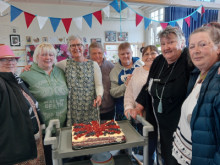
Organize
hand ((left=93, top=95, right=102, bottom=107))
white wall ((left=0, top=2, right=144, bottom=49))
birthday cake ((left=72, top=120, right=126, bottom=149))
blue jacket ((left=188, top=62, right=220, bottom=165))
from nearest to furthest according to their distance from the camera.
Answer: blue jacket ((left=188, top=62, right=220, bottom=165))
birthday cake ((left=72, top=120, right=126, bottom=149))
hand ((left=93, top=95, right=102, bottom=107))
white wall ((left=0, top=2, right=144, bottom=49))

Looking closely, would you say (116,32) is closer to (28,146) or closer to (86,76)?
(86,76)

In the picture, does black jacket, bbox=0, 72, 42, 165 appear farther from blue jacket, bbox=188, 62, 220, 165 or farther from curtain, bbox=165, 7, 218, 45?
curtain, bbox=165, 7, 218, 45

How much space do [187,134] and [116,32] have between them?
3.57 m

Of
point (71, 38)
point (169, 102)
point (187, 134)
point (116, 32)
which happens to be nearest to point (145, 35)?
point (116, 32)

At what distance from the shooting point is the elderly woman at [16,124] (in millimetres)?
1146

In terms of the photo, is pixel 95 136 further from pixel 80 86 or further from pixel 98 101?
pixel 80 86

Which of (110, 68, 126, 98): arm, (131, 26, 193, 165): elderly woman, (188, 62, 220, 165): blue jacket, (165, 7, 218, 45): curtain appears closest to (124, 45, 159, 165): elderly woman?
(110, 68, 126, 98): arm

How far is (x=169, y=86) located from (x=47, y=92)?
107 centimetres

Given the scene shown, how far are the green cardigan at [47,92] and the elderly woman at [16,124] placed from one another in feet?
0.61

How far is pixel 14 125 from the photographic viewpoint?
118 cm

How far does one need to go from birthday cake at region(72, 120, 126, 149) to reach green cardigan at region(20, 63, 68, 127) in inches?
12.5

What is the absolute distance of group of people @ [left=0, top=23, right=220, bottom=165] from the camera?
2.88 ft

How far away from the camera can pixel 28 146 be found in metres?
1.22

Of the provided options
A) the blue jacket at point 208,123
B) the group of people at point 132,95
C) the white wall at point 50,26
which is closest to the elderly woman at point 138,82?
the group of people at point 132,95
